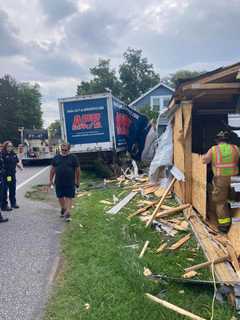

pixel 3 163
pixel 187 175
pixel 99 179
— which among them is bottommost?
pixel 99 179

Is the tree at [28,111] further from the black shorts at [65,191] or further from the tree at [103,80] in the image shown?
the black shorts at [65,191]

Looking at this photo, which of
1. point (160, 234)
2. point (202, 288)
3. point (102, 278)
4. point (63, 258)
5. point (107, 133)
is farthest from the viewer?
point (107, 133)

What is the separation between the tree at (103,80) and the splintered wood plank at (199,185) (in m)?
46.1

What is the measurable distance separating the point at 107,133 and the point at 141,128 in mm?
3274

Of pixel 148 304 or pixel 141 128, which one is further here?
pixel 141 128

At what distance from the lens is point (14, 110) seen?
211 ft

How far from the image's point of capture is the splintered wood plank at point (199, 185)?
6.05m

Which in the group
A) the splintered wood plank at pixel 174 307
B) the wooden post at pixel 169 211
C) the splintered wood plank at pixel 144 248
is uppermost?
the wooden post at pixel 169 211

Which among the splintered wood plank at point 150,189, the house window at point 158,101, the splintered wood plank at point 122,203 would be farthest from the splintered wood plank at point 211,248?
the house window at point 158,101

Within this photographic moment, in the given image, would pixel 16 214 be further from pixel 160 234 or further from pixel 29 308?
pixel 29 308

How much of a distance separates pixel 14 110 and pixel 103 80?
73.9 feet

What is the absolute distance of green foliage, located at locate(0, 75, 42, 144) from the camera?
6106cm

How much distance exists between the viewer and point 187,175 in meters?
7.29

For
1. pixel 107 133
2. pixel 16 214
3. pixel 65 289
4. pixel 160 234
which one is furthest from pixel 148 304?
pixel 107 133
